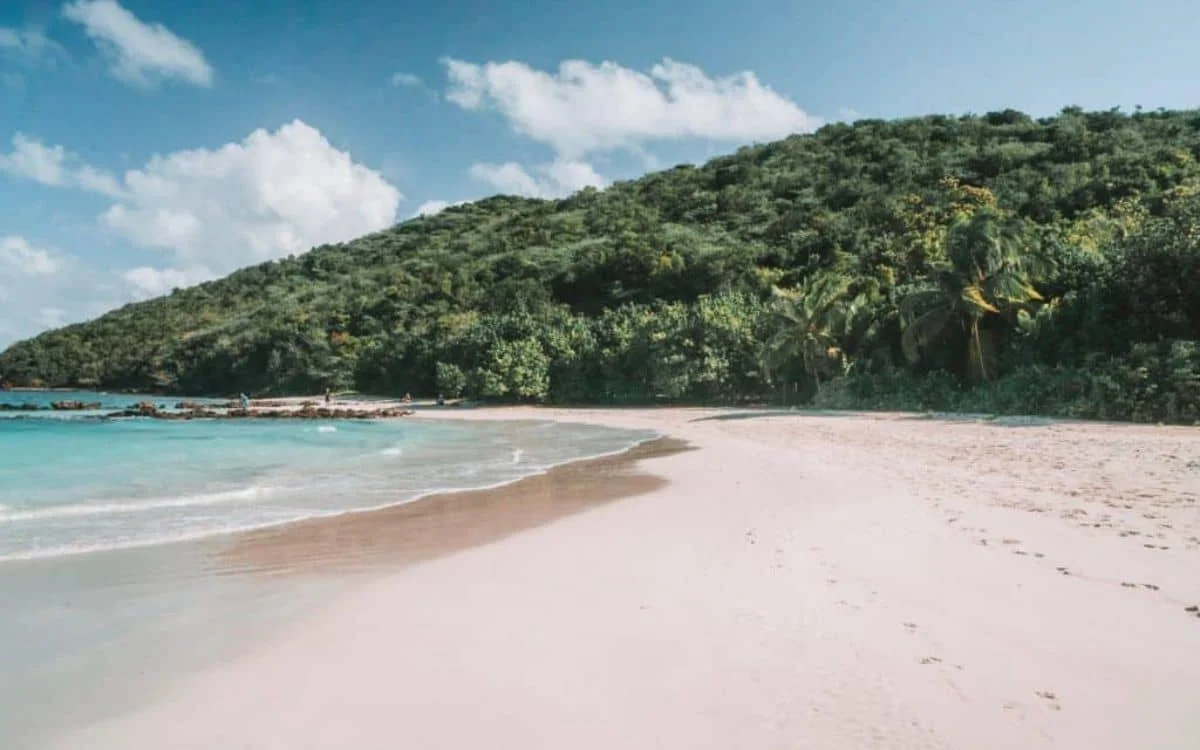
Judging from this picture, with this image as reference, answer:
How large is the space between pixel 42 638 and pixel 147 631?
745 millimetres

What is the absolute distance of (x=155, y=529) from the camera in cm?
1005

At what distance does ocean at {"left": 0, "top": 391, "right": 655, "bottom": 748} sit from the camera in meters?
5.11

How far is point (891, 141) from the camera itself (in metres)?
86.6

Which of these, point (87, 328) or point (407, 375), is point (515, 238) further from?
point (87, 328)

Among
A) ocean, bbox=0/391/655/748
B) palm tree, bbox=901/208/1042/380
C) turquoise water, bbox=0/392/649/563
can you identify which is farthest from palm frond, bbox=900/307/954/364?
ocean, bbox=0/391/655/748

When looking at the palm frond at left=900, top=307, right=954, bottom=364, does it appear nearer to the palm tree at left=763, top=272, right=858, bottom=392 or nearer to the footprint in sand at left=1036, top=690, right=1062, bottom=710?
the palm tree at left=763, top=272, right=858, bottom=392

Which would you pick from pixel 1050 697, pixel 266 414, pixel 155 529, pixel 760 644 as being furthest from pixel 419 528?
pixel 266 414

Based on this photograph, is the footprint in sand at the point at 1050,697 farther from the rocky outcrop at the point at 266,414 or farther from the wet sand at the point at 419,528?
the rocky outcrop at the point at 266,414

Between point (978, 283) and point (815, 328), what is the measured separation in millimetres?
7703

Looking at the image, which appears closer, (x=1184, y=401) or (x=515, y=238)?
(x=1184, y=401)

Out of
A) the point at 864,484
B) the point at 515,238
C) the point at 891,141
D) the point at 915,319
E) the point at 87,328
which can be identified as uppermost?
the point at 891,141

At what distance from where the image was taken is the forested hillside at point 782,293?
2497cm

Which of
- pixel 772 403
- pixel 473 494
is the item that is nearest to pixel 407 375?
pixel 772 403

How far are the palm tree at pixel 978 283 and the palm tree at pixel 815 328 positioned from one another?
16.2 feet
